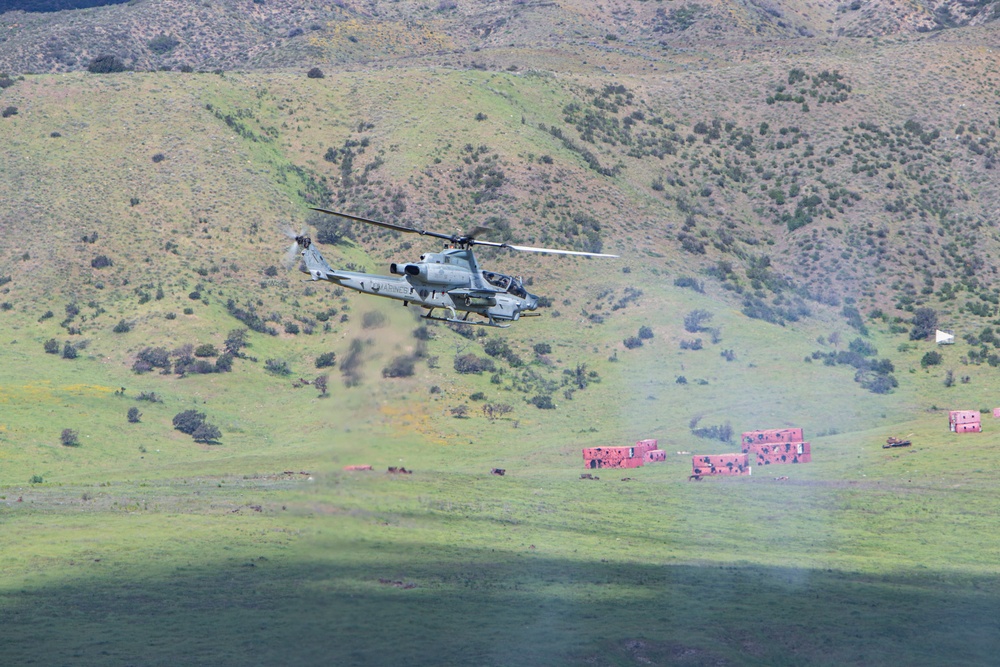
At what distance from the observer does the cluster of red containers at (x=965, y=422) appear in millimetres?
94312

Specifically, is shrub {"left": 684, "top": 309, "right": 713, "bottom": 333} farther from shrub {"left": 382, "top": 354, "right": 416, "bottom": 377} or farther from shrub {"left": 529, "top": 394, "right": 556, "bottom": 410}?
shrub {"left": 382, "top": 354, "right": 416, "bottom": 377}

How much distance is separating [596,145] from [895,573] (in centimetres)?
10039

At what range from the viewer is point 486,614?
179 feet

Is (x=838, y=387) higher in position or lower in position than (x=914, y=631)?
higher

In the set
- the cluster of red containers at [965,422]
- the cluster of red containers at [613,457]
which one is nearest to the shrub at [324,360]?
the cluster of red containers at [613,457]

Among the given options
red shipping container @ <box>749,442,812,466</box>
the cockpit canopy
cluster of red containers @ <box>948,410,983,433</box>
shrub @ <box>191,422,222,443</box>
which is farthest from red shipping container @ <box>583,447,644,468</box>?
the cockpit canopy

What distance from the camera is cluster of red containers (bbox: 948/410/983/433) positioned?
94.3m

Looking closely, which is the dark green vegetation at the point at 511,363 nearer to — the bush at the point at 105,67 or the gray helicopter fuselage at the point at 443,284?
the gray helicopter fuselage at the point at 443,284

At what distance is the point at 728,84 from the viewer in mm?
179125

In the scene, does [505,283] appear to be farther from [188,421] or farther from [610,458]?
[188,421]

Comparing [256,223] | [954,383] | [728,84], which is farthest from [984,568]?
[728,84]

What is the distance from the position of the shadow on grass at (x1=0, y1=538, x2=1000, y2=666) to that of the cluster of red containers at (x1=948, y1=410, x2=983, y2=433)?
3248 centimetres

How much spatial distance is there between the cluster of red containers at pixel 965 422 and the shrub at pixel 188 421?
5300 centimetres

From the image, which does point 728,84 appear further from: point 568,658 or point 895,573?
point 568,658
